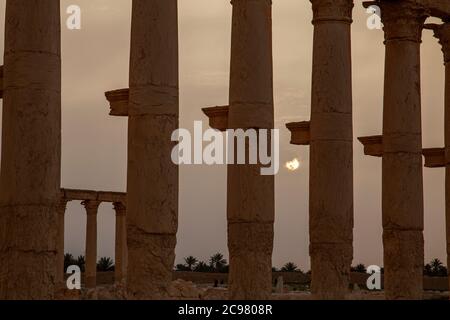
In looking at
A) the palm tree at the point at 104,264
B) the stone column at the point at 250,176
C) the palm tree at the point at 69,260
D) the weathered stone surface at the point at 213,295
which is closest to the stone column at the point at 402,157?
the stone column at the point at 250,176

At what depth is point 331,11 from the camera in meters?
71.6

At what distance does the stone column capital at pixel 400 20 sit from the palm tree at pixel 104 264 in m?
112

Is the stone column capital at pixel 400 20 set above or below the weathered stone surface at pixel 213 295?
above

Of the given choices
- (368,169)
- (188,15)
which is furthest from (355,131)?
(188,15)

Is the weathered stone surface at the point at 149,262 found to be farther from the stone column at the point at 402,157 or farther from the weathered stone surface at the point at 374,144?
the weathered stone surface at the point at 374,144

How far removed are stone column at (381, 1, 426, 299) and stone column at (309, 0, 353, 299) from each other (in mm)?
6385

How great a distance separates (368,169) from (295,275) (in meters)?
42.8

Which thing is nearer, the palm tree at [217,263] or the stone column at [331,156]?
the stone column at [331,156]

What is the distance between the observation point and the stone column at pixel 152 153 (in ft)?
192

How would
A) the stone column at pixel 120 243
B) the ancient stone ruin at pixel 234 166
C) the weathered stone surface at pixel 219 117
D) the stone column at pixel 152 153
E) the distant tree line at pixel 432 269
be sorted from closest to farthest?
1. the ancient stone ruin at pixel 234 166
2. the stone column at pixel 152 153
3. the weathered stone surface at pixel 219 117
4. the stone column at pixel 120 243
5. the distant tree line at pixel 432 269

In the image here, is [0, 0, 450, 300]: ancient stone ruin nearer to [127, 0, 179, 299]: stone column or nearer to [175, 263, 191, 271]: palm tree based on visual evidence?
[127, 0, 179, 299]: stone column

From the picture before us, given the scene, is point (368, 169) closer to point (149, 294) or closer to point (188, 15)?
point (188, 15)

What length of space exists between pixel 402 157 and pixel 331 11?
12220 millimetres

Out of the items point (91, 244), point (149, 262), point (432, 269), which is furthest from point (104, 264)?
point (149, 262)
